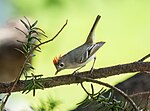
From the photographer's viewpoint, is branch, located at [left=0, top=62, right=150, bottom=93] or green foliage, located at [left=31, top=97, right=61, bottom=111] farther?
green foliage, located at [left=31, top=97, right=61, bottom=111]

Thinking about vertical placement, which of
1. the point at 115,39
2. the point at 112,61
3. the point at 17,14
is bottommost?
the point at 112,61

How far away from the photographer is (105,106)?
0.58m

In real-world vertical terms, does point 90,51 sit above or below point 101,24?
below

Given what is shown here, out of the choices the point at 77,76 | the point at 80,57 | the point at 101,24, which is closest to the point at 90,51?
the point at 80,57

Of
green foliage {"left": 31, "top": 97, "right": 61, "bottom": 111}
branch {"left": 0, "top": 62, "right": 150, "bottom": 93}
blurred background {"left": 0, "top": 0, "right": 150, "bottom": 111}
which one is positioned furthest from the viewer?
blurred background {"left": 0, "top": 0, "right": 150, "bottom": 111}

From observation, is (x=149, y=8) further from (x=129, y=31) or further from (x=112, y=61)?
(x=112, y=61)

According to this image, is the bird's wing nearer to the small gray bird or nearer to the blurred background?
the small gray bird

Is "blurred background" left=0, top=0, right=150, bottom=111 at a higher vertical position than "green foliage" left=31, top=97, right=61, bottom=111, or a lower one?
higher

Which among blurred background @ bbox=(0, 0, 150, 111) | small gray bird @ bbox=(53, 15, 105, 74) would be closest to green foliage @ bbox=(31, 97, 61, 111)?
small gray bird @ bbox=(53, 15, 105, 74)

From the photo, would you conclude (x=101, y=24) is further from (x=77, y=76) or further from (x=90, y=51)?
(x=77, y=76)

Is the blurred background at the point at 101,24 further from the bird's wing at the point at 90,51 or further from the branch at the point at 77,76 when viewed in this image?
the branch at the point at 77,76

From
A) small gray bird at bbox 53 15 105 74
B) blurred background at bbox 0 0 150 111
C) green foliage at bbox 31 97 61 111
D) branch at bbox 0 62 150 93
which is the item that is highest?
blurred background at bbox 0 0 150 111

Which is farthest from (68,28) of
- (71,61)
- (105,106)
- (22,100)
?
(105,106)

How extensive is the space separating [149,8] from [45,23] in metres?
0.53
